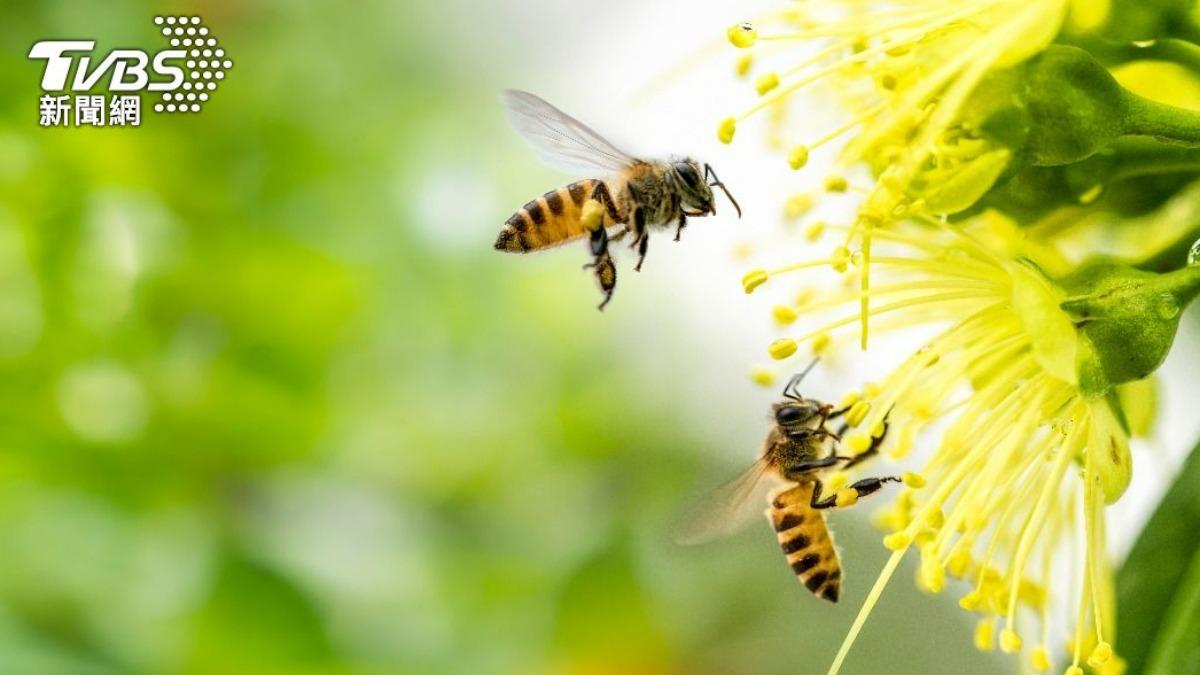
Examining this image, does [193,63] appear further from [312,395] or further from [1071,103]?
[1071,103]

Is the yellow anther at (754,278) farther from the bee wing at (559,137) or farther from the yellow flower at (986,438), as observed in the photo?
the bee wing at (559,137)

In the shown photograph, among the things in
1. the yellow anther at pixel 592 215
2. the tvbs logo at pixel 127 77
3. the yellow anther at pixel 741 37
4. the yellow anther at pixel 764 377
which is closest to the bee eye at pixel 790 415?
the yellow anther at pixel 764 377

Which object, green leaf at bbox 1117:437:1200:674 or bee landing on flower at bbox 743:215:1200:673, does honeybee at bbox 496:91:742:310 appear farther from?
green leaf at bbox 1117:437:1200:674

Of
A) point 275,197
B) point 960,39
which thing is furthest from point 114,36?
point 960,39

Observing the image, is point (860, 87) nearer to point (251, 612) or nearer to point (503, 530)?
point (251, 612)

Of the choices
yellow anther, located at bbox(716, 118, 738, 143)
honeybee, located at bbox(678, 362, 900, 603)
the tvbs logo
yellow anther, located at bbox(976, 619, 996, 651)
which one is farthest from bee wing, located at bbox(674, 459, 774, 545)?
the tvbs logo
